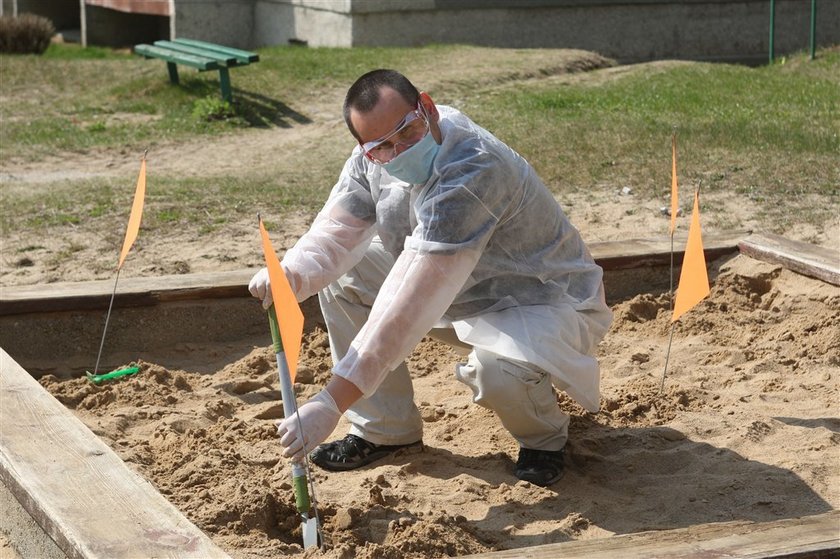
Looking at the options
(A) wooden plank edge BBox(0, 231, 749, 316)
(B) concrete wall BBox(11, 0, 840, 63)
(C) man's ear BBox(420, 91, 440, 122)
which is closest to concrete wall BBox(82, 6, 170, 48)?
(B) concrete wall BBox(11, 0, 840, 63)

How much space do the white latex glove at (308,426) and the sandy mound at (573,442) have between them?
0.26m

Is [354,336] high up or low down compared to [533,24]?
down

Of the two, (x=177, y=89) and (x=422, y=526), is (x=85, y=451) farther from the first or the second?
(x=177, y=89)

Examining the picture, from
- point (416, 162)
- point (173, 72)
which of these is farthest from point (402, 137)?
point (173, 72)

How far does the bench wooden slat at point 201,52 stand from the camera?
33.0ft

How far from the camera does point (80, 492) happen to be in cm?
258

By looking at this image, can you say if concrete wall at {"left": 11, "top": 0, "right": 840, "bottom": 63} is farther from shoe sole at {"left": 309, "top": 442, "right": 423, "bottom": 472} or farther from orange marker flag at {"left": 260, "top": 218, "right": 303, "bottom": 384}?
orange marker flag at {"left": 260, "top": 218, "right": 303, "bottom": 384}

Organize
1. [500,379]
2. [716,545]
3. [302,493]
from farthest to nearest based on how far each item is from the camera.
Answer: [500,379], [302,493], [716,545]

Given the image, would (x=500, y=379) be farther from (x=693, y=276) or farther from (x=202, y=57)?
(x=202, y=57)

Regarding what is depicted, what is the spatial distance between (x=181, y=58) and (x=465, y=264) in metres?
8.14

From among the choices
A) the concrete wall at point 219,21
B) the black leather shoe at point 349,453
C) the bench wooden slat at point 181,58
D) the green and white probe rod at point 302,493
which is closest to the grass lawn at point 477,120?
the bench wooden slat at point 181,58

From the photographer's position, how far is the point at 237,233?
5.88 metres

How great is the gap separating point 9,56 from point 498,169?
38.3ft

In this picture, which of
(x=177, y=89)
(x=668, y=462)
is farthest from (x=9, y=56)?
(x=668, y=462)
